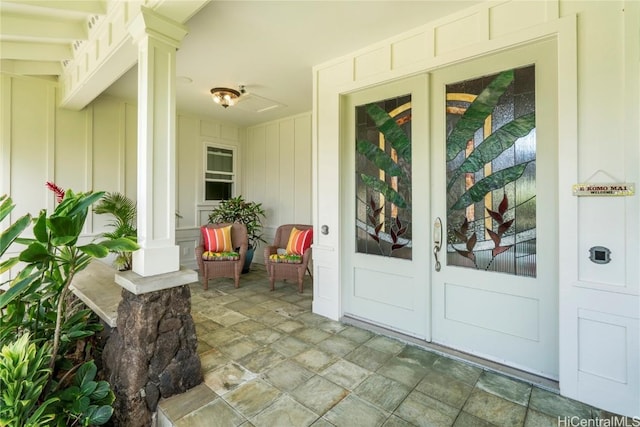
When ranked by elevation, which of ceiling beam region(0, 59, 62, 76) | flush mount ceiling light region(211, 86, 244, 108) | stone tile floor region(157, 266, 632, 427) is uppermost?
ceiling beam region(0, 59, 62, 76)

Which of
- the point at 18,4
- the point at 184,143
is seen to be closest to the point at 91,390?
the point at 18,4

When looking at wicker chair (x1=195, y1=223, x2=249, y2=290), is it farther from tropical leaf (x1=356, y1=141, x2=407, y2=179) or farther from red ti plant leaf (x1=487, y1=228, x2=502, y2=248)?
red ti plant leaf (x1=487, y1=228, x2=502, y2=248)

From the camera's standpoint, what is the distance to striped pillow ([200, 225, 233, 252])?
4398 mm

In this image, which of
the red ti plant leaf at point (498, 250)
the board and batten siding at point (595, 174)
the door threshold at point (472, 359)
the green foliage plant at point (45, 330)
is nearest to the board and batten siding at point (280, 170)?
the door threshold at point (472, 359)

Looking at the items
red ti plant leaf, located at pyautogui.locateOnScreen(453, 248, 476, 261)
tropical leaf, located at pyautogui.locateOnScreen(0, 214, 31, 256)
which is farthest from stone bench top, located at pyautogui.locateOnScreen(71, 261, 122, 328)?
red ti plant leaf, located at pyautogui.locateOnScreen(453, 248, 476, 261)

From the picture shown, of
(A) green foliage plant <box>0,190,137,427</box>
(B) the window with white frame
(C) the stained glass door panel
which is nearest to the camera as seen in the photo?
(A) green foliage plant <box>0,190,137,427</box>

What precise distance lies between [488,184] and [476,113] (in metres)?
0.58

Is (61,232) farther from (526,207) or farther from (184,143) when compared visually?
(184,143)

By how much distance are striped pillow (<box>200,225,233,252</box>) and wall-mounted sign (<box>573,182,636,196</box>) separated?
4081 mm

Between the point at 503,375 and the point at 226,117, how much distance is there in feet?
17.6

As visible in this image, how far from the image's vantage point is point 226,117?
5.37m

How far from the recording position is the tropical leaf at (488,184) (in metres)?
2.16

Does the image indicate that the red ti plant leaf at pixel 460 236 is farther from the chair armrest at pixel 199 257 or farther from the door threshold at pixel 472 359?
the chair armrest at pixel 199 257

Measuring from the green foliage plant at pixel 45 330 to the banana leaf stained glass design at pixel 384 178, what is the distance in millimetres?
2047
